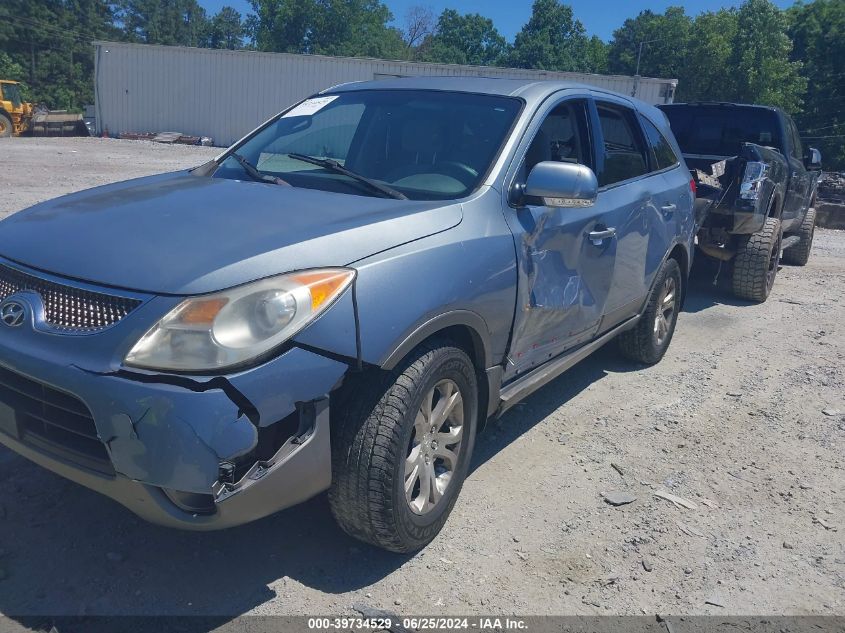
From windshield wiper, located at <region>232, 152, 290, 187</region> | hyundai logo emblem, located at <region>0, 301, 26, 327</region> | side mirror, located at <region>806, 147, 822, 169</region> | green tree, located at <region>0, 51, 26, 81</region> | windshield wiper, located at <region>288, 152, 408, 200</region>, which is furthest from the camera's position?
green tree, located at <region>0, 51, 26, 81</region>

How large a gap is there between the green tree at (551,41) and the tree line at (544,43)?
0.09 meters

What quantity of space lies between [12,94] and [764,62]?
1544 inches

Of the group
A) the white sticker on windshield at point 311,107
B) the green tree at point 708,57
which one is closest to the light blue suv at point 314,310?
the white sticker on windshield at point 311,107

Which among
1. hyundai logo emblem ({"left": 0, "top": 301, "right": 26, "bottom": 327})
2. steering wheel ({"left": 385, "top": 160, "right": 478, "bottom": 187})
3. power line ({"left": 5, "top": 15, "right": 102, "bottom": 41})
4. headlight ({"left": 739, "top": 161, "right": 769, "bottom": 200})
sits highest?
power line ({"left": 5, "top": 15, "right": 102, "bottom": 41})

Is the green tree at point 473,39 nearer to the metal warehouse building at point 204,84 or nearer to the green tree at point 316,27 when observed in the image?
the green tree at point 316,27

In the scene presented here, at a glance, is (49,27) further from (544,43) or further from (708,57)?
Result: (708,57)

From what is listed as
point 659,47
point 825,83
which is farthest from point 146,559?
point 659,47

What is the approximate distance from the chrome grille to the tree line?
4637 cm

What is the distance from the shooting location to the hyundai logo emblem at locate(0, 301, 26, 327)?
253 centimetres

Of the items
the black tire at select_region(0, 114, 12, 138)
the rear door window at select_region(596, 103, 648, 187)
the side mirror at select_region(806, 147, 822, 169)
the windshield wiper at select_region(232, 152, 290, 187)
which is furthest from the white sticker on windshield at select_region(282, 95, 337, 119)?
the black tire at select_region(0, 114, 12, 138)

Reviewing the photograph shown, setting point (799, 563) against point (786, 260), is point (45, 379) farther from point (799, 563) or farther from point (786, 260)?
point (786, 260)

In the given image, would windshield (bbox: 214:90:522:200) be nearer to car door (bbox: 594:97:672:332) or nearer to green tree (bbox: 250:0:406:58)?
car door (bbox: 594:97:672:332)

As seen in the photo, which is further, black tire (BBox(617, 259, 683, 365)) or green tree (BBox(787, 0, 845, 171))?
green tree (BBox(787, 0, 845, 171))

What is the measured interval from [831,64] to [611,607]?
50188 mm
